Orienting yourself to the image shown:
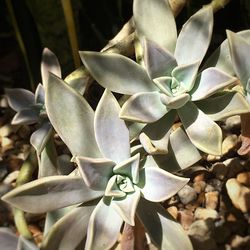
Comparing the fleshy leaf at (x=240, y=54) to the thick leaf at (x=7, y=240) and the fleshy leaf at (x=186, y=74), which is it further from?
the thick leaf at (x=7, y=240)

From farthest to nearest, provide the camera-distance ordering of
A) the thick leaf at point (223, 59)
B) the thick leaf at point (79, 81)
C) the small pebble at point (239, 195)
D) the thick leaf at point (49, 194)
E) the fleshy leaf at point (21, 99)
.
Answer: the small pebble at point (239, 195) → the fleshy leaf at point (21, 99) → the thick leaf at point (79, 81) → the thick leaf at point (223, 59) → the thick leaf at point (49, 194)

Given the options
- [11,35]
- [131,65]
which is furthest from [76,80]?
[11,35]

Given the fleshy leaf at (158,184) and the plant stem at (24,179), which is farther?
the plant stem at (24,179)

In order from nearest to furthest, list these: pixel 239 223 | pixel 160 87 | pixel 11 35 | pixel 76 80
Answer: pixel 160 87 → pixel 76 80 → pixel 239 223 → pixel 11 35

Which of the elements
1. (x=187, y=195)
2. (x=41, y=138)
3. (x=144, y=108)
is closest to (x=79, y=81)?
(x=41, y=138)

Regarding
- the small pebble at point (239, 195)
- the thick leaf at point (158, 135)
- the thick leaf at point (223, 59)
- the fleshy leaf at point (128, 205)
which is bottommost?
the small pebble at point (239, 195)

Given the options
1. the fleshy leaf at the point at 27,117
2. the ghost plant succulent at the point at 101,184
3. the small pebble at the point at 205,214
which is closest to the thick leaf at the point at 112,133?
the ghost plant succulent at the point at 101,184

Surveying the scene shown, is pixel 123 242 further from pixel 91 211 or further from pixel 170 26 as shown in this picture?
pixel 170 26
